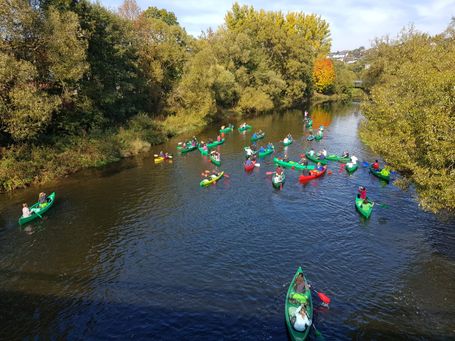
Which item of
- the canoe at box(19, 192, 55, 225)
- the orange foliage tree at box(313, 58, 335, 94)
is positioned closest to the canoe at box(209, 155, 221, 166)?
the canoe at box(19, 192, 55, 225)

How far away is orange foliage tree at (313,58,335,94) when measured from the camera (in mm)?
108625

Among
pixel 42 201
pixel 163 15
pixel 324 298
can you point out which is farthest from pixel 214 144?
pixel 163 15

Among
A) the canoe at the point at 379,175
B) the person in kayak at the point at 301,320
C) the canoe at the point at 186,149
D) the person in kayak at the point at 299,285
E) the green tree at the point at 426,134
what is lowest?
the person in kayak at the point at 301,320

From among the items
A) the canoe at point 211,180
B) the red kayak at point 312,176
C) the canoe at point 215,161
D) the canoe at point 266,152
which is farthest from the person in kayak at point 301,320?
the canoe at point 266,152

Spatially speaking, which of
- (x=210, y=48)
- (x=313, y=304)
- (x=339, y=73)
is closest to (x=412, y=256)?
(x=313, y=304)

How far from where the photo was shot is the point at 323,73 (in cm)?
10969

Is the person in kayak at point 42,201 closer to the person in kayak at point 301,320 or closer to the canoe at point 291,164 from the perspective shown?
the person in kayak at point 301,320

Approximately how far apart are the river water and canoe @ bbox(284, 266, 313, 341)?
818 mm

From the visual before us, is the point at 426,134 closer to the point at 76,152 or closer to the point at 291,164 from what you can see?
the point at 291,164

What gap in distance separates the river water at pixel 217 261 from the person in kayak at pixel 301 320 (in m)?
1.10

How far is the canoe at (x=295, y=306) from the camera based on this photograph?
14973 mm

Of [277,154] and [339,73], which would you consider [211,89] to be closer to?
[277,154]

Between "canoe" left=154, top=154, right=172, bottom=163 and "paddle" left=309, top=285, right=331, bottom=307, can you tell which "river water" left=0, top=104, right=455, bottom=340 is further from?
"canoe" left=154, top=154, right=172, bottom=163

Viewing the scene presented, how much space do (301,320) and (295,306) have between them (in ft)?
3.76
